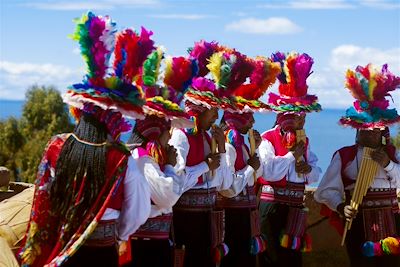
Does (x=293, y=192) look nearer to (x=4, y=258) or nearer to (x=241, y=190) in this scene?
(x=241, y=190)

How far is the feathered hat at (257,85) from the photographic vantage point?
304 inches

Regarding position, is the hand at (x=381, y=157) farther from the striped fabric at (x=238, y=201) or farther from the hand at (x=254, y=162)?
the striped fabric at (x=238, y=201)

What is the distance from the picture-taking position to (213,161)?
716 centimetres

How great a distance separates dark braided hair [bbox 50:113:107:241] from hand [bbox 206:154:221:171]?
1890 millimetres

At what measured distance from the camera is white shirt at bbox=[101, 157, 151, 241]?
17.9ft

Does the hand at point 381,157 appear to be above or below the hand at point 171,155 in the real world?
below

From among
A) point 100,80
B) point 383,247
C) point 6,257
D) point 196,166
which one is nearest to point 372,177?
point 383,247

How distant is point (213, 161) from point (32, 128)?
76.6ft

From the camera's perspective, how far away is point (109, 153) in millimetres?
5355

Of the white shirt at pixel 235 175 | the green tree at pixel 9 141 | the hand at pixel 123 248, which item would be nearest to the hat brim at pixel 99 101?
the hand at pixel 123 248

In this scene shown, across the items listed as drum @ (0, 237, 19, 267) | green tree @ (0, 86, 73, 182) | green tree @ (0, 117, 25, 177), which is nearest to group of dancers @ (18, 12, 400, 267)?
drum @ (0, 237, 19, 267)

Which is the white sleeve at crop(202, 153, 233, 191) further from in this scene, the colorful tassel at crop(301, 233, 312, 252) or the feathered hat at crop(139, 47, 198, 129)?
the colorful tassel at crop(301, 233, 312, 252)

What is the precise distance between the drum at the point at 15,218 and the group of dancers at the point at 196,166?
2.68 feet

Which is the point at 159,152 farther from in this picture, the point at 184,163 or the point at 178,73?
the point at 178,73
